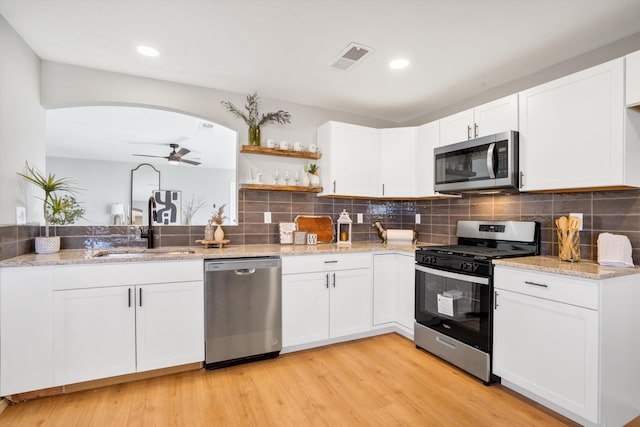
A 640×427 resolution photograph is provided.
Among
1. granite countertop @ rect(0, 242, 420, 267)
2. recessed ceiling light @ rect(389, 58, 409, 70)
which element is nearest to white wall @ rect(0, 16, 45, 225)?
granite countertop @ rect(0, 242, 420, 267)

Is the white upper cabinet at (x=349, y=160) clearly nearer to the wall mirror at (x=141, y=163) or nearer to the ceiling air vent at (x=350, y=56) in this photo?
the ceiling air vent at (x=350, y=56)

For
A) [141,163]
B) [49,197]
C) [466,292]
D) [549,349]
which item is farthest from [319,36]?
[141,163]

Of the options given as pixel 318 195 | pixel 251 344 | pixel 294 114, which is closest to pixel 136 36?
pixel 294 114

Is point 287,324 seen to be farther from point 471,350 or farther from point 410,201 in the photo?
point 410,201

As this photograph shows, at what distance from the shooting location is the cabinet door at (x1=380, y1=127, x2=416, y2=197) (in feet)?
10.9

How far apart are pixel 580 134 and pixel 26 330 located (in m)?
3.74

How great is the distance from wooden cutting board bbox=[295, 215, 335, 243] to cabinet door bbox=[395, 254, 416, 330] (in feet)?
2.69

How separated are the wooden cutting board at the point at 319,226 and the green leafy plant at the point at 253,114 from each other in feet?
3.45

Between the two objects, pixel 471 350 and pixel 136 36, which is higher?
pixel 136 36

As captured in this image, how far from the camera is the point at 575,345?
1.78 metres

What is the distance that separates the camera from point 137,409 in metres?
1.93

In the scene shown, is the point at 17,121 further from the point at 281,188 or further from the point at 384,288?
the point at 384,288

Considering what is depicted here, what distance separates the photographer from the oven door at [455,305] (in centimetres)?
225

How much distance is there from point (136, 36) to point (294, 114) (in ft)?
5.21
